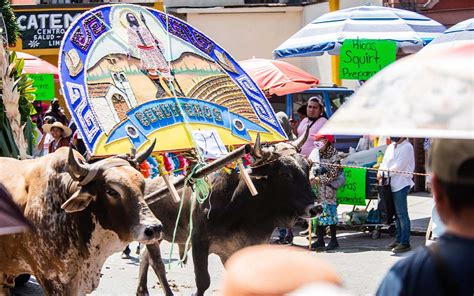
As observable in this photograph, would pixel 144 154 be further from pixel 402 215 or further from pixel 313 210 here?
pixel 402 215

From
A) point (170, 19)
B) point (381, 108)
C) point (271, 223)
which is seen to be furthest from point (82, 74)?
point (381, 108)

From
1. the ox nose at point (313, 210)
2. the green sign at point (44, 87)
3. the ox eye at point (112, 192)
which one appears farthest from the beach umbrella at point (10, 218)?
the green sign at point (44, 87)

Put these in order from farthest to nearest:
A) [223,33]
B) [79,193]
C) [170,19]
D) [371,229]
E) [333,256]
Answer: [223,33]
[371,229]
[333,256]
[170,19]
[79,193]

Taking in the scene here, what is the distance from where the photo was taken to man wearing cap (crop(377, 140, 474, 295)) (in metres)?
3.02

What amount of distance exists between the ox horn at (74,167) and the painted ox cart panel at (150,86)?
0.14 meters

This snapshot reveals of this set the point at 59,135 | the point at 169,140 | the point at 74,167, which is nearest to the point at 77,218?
the point at 74,167

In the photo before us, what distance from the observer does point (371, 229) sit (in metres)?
14.5

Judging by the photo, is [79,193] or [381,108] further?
[79,193]

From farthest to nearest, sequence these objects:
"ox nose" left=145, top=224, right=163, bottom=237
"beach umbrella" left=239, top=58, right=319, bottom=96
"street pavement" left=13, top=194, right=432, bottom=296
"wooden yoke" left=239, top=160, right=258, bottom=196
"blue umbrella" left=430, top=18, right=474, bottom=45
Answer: "beach umbrella" left=239, top=58, right=319, bottom=96, "blue umbrella" left=430, top=18, right=474, bottom=45, "street pavement" left=13, top=194, right=432, bottom=296, "wooden yoke" left=239, top=160, right=258, bottom=196, "ox nose" left=145, top=224, right=163, bottom=237

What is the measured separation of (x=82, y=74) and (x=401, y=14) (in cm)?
865

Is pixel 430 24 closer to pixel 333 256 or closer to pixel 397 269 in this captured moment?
pixel 333 256

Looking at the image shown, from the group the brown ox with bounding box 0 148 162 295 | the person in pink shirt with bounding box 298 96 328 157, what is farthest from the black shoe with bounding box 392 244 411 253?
the brown ox with bounding box 0 148 162 295

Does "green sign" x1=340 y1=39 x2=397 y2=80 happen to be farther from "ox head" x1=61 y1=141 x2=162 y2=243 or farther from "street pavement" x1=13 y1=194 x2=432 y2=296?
"ox head" x1=61 y1=141 x2=162 y2=243

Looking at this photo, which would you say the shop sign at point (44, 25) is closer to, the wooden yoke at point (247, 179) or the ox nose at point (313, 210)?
the ox nose at point (313, 210)
